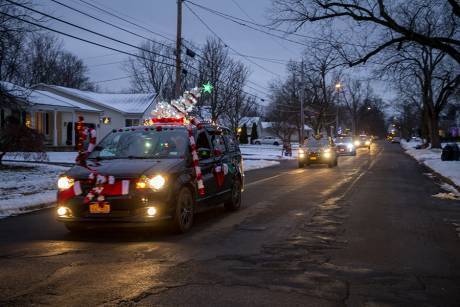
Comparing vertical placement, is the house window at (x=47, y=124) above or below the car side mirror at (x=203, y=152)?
above

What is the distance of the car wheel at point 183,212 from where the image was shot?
335 inches

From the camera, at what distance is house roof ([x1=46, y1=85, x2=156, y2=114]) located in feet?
147

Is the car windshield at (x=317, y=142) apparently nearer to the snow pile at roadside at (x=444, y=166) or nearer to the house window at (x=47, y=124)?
the snow pile at roadside at (x=444, y=166)

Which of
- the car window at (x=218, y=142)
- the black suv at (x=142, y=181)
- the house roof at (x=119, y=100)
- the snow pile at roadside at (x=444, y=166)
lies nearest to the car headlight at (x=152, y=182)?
the black suv at (x=142, y=181)

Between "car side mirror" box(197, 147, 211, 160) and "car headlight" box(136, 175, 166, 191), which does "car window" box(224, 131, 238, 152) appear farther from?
"car headlight" box(136, 175, 166, 191)

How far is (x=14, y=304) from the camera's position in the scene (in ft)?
16.6

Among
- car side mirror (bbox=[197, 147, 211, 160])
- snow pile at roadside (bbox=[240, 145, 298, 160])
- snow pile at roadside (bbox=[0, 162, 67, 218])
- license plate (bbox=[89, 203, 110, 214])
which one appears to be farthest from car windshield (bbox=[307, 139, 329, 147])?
license plate (bbox=[89, 203, 110, 214])

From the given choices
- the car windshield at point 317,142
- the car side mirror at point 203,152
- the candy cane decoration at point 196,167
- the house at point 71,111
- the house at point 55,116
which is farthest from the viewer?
the house at point 71,111

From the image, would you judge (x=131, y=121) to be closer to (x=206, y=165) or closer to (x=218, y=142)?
(x=218, y=142)

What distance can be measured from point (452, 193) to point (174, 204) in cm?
1054

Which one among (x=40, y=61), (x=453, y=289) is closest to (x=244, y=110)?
(x=40, y=61)

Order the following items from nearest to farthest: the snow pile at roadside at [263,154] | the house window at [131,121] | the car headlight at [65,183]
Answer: the car headlight at [65,183]
the snow pile at roadside at [263,154]
the house window at [131,121]

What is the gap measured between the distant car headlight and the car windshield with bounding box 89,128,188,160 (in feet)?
3.11

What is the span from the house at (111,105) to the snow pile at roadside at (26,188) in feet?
69.4
